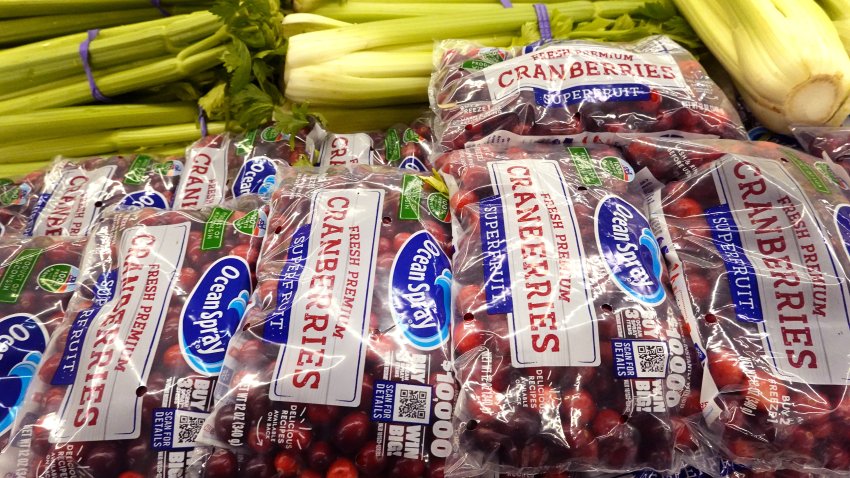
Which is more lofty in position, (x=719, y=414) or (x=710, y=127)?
(x=710, y=127)

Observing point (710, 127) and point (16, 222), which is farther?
point (16, 222)

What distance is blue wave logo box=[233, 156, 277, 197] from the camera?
1.41 meters

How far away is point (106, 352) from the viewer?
0.89m

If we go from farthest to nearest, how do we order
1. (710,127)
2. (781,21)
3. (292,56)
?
(292,56) → (781,21) → (710,127)

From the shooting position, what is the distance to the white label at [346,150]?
1.46m

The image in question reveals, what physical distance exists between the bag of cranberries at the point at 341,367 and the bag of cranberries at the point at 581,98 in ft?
1.37

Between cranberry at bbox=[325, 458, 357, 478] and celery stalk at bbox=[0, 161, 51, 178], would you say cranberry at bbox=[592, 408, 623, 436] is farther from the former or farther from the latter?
celery stalk at bbox=[0, 161, 51, 178]

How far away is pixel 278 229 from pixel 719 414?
81 centimetres

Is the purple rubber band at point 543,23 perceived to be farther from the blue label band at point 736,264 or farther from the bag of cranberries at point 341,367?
the bag of cranberries at point 341,367

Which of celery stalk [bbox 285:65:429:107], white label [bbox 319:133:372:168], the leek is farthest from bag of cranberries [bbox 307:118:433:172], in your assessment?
the leek

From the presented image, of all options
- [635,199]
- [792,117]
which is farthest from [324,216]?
[792,117]

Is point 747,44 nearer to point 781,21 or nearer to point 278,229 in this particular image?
point 781,21

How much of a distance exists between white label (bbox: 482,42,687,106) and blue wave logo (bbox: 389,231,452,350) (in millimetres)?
460

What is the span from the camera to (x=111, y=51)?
1640mm
